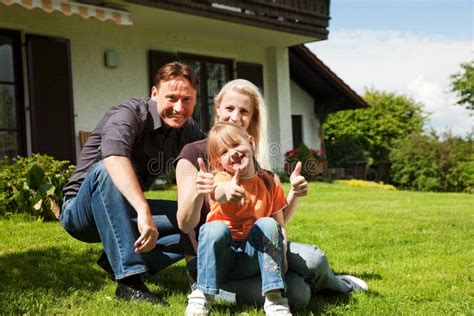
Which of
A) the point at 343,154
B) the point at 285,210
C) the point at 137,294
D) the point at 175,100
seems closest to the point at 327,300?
the point at 285,210

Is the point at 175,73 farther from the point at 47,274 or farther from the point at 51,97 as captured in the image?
the point at 51,97

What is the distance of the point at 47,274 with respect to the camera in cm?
362

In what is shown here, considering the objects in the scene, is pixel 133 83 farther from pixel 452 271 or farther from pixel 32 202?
pixel 452 271

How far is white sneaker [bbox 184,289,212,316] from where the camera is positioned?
2676 mm

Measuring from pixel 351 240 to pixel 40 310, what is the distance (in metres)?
3.09

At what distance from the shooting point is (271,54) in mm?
13844

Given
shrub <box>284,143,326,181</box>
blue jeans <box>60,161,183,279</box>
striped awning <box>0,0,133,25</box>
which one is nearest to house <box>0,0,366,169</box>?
striped awning <box>0,0,133,25</box>

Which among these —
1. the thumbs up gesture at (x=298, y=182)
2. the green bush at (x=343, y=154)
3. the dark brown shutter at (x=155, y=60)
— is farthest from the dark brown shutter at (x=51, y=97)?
the green bush at (x=343, y=154)

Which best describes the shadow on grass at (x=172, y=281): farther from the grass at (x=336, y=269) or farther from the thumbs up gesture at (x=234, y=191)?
the thumbs up gesture at (x=234, y=191)

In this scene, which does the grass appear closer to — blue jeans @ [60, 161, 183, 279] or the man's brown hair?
blue jeans @ [60, 161, 183, 279]

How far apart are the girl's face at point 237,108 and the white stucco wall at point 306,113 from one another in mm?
13373

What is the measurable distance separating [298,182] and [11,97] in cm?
749

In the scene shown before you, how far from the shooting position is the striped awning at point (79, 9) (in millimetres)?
7689

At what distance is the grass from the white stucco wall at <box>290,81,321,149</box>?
9.73 m
